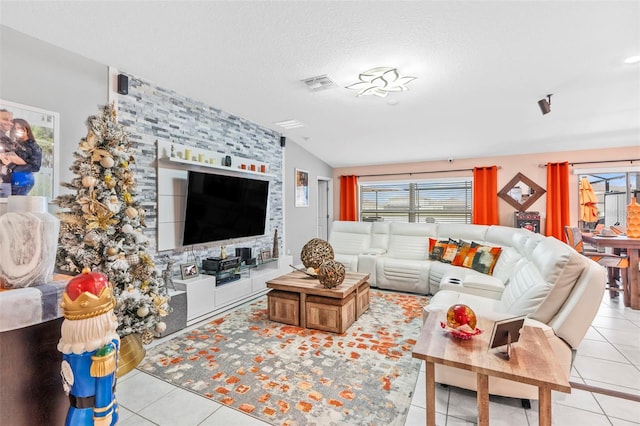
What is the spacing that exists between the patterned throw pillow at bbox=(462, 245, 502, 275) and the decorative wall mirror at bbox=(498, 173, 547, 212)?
2244 mm

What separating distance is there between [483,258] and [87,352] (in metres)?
4.03

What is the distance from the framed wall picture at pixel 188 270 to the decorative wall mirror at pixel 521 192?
5498 mm

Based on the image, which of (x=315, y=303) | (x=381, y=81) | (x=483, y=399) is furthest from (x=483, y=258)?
(x=483, y=399)

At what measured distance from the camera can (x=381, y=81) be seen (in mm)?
3057

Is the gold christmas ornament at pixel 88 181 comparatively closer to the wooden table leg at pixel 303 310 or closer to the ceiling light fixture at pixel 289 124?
the wooden table leg at pixel 303 310

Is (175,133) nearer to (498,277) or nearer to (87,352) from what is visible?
(87,352)

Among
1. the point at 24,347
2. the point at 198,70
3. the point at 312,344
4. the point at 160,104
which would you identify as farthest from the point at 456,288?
the point at 160,104

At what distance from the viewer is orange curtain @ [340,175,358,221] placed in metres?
6.98

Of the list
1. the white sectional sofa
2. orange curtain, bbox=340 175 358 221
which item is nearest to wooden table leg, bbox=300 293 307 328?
the white sectional sofa

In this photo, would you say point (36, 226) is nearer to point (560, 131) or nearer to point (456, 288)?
point (456, 288)

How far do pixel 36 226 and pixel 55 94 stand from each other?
2.21 meters

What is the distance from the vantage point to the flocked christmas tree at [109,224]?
1930 millimetres

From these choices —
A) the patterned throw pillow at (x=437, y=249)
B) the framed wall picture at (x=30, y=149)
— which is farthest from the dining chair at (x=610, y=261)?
the framed wall picture at (x=30, y=149)

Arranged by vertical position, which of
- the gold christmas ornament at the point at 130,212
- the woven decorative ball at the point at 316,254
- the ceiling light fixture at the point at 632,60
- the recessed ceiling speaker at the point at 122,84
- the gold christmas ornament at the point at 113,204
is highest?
the ceiling light fixture at the point at 632,60
